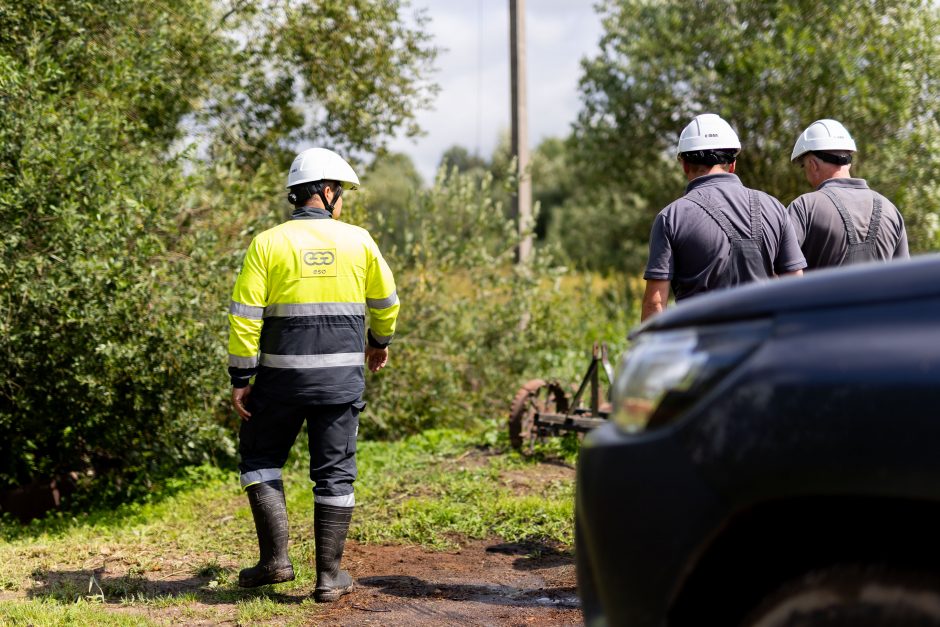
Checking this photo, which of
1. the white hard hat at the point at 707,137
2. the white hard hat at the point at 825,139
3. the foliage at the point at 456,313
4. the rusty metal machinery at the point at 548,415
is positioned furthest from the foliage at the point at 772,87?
the white hard hat at the point at 707,137

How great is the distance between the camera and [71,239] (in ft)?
23.0

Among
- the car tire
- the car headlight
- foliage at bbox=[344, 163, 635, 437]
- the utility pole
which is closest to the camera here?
the car tire

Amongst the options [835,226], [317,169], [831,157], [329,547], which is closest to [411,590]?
[329,547]

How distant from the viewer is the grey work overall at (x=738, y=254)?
14.7 feet

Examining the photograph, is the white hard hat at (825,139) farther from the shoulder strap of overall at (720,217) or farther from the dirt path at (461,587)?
the dirt path at (461,587)

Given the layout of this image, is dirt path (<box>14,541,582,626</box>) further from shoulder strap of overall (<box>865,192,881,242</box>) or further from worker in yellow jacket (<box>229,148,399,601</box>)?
shoulder strap of overall (<box>865,192,881,242</box>)

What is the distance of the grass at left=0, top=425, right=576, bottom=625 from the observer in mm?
4840

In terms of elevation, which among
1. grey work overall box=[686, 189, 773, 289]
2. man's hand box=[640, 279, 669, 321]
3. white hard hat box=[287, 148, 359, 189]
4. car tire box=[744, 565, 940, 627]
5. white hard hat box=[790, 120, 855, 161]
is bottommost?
car tire box=[744, 565, 940, 627]

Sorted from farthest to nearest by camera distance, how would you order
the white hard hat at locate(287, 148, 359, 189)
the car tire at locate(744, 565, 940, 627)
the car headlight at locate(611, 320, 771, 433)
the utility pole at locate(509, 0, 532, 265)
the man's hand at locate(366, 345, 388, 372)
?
the utility pole at locate(509, 0, 532, 265)
the man's hand at locate(366, 345, 388, 372)
the white hard hat at locate(287, 148, 359, 189)
the car headlight at locate(611, 320, 771, 433)
the car tire at locate(744, 565, 940, 627)

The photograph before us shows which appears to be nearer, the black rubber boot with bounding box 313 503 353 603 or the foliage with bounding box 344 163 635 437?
the black rubber boot with bounding box 313 503 353 603

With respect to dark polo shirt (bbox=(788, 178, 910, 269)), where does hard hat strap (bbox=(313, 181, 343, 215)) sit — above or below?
above

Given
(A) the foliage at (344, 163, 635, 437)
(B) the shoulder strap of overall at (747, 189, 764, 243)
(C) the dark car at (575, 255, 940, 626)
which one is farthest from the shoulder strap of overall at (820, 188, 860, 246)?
(A) the foliage at (344, 163, 635, 437)

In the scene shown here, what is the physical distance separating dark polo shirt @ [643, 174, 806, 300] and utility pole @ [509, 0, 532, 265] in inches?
268

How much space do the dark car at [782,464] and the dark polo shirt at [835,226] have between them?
10.8ft
